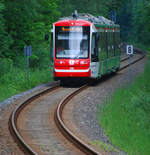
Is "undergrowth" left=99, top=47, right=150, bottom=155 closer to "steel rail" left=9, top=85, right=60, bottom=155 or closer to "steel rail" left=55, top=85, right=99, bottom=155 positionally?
"steel rail" left=55, top=85, right=99, bottom=155

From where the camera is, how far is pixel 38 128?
1372 centimetres

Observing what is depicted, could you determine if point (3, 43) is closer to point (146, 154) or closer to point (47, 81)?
point (47, 81)

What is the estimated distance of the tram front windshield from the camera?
23.6 metres

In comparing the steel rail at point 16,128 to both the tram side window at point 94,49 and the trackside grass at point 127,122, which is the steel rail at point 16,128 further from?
the tram side window at point 94,49

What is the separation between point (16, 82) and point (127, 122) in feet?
37.9

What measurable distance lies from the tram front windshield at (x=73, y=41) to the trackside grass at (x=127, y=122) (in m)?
3.28

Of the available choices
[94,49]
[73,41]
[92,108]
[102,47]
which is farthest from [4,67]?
[92,108]

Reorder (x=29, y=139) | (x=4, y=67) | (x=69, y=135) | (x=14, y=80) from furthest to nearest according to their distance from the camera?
1. (x=4, y=67)
2. (x=14, y=80)
3. (x=69, y=135)
4. (x=29, y=139)

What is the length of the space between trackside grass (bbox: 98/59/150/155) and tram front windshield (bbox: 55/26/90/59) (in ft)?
10.8

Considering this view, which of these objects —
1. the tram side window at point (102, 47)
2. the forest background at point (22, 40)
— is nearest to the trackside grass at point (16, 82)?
the forest background at point (22, 40)

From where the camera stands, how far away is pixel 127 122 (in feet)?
47.9

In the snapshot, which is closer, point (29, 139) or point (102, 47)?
point (29, 139)

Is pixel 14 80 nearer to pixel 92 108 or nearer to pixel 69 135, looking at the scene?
pixel 92 108

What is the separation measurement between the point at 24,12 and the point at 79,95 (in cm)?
1187
